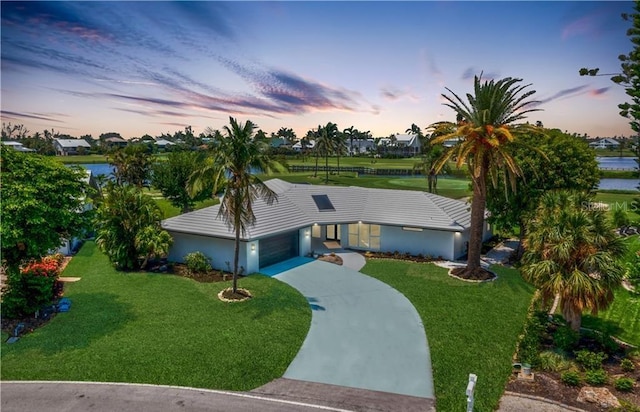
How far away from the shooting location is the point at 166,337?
47.6 ft

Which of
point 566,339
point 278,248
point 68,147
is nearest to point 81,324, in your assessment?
point 278,248

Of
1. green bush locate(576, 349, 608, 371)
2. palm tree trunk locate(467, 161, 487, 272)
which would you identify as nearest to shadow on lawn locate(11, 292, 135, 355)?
green bush locate(576, 349, 608, 371)

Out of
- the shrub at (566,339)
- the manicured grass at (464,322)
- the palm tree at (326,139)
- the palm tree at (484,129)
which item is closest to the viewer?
the manicured grass at (464,322)

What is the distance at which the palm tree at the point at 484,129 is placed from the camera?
20.9 m

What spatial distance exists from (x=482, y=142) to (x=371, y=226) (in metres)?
10.9

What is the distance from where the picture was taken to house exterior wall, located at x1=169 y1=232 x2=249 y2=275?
22938mm

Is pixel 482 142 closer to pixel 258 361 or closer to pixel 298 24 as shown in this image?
pixel 298 24

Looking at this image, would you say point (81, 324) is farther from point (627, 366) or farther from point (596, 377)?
point (627, 366)

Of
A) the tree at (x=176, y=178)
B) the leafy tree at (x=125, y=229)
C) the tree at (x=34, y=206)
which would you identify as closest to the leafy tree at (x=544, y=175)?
the leafy tree at (x=125, y=229)

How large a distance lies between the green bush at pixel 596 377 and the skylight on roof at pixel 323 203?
20.7 meters

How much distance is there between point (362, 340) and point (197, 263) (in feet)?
41.0

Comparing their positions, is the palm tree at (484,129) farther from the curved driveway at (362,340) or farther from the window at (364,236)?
the window at (364,236)

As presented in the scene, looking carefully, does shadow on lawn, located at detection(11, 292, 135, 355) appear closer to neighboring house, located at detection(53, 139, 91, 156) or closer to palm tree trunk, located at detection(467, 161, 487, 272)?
palm tree trunk, located at detection(467, 161, 487, 272)

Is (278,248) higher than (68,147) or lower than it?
lower
